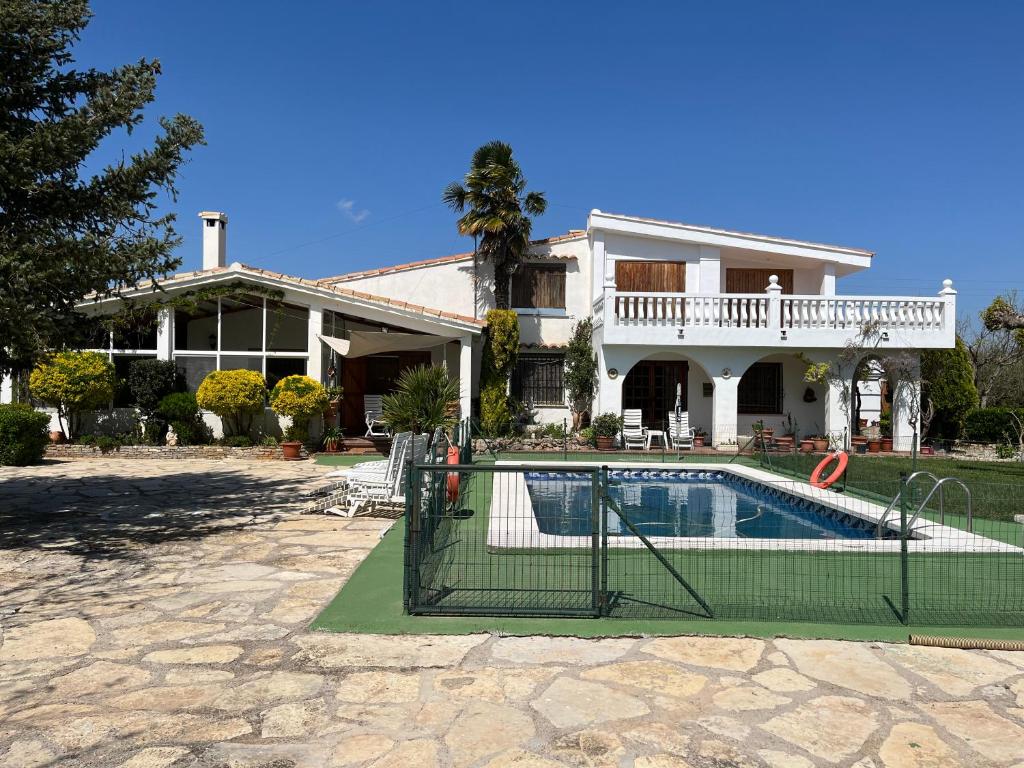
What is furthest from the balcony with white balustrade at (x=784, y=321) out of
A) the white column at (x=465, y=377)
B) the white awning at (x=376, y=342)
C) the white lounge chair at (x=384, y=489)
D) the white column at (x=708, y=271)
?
the white lounge chair at (x=384, y=489)

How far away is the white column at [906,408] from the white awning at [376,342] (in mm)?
13087

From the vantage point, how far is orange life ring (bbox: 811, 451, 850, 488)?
468 inches

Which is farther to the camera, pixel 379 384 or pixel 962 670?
pixel 379 384

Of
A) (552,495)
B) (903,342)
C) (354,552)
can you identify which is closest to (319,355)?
(552,495)

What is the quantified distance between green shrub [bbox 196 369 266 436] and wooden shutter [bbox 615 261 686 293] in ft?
35.7

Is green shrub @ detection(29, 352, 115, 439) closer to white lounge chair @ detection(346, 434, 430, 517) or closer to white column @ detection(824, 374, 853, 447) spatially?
white lounge chair @ detection(346, 434, 430, 517)

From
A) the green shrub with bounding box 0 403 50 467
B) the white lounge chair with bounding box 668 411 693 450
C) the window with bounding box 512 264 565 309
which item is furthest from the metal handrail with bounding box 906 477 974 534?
the green shrub with bounding box 0 403 50 467

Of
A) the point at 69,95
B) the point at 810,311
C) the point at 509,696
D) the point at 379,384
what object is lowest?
the point at 509,696

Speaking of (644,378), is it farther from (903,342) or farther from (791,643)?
(791,643)

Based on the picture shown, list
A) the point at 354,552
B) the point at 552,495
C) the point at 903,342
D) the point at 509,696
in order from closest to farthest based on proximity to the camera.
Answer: the point at 509,696
the point at 354,552
the point at 552,495
the point at 903,342

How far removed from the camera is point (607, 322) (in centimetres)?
2014

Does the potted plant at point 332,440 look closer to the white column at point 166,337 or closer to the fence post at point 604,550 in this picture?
the white column at point 166,337

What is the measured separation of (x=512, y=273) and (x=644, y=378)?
520 cm

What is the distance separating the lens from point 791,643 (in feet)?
18.0
